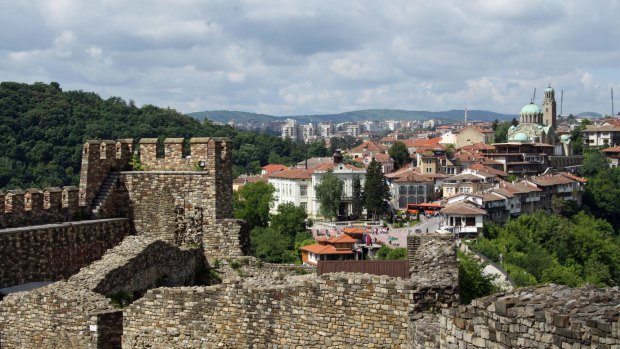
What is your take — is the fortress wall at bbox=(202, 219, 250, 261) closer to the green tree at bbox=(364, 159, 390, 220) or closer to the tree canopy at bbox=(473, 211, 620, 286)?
the tree canopy at bbox=(473, 211, 620, 286)

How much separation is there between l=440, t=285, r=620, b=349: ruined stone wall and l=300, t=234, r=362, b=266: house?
6172 cm

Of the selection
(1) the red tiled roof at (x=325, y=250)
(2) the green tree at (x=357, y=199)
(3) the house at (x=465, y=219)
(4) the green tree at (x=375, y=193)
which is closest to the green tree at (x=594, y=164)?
(2) the green tree at (x=357, y=199)

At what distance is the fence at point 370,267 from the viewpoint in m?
17.0

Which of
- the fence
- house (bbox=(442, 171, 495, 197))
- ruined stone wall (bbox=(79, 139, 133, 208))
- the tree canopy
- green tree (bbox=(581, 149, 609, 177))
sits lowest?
the tree canopy

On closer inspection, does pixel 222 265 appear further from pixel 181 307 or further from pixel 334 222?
pixel 334 222

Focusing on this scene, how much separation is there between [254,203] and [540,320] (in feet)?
377

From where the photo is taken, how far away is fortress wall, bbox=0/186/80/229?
46.7 feet

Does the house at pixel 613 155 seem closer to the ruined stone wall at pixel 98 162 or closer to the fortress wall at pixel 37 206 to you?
the ruined stone wall at pixel 98 162

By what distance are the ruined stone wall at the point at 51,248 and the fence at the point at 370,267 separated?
3860 mm

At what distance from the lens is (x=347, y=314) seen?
10414 millimetres

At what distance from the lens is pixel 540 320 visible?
20.6 ft

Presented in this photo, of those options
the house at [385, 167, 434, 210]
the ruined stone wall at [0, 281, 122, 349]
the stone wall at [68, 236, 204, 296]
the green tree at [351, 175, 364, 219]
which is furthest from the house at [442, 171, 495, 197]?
the ruined stone wall at [0, 281, 122, 349]

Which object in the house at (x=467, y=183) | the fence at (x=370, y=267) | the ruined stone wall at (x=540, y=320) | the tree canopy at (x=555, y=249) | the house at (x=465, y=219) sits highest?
the ruined stone wall at (x=540, y=320)

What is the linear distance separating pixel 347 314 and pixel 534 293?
3.83 m
